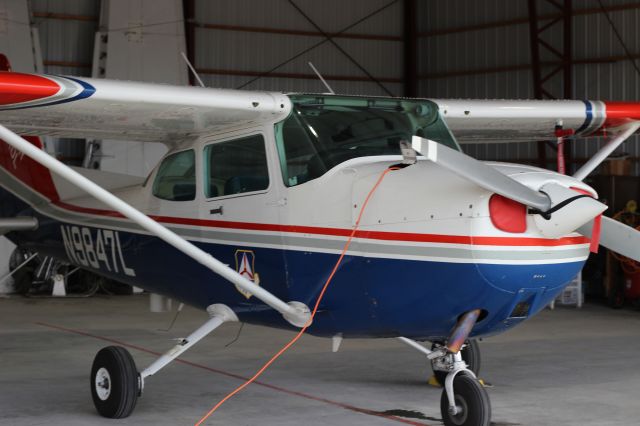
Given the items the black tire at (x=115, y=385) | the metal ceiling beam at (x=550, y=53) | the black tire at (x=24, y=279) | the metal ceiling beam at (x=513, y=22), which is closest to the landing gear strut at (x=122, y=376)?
the black tire at (x=115, y=385)

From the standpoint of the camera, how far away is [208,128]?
7.00 meters

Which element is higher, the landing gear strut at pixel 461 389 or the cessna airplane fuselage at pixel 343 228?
the cessna airplane fuselage at pixel 343 228

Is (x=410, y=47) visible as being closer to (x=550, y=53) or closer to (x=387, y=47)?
(x=387, y=47)

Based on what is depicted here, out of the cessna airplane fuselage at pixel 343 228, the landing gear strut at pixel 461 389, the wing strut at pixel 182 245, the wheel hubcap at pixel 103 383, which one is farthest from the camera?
the wheel hubcap at pixel 103 383

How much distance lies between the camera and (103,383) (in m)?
6.92

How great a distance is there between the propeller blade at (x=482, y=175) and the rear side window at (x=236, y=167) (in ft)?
5.46

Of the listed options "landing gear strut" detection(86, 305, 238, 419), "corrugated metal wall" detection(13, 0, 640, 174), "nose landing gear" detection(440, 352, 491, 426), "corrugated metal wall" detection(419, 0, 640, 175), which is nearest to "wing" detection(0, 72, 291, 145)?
"landing gear strut" detection(86, 305, 238, 419)

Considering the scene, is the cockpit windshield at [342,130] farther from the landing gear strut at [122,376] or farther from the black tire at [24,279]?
the black tire at [24,279]

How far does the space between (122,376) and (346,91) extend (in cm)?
1517

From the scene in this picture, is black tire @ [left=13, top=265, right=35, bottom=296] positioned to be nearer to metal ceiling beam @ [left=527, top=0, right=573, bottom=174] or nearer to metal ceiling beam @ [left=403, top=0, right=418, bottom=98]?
metal ceiling beam @ [left=403, top=0, right=418, bottom=98]

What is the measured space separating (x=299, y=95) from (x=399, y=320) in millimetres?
1659

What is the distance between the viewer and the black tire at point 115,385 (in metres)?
6.69

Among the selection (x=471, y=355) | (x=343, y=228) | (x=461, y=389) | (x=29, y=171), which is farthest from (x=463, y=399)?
(x=29, y=171)

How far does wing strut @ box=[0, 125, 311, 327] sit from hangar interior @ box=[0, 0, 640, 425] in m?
0.84
